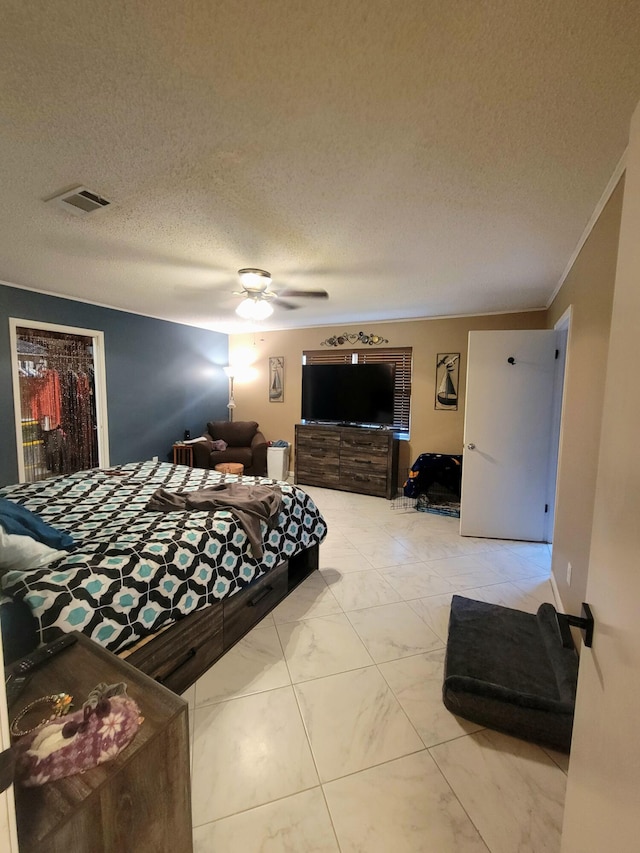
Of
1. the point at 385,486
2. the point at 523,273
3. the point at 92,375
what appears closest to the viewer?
the point at 523,273

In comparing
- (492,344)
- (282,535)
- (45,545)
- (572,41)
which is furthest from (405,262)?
(45,545)

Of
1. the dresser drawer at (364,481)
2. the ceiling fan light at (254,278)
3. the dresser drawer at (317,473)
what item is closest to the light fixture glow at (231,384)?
the dresser drawer at (317,473)

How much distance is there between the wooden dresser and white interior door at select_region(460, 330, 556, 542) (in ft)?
4.30

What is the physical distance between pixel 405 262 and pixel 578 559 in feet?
7.53

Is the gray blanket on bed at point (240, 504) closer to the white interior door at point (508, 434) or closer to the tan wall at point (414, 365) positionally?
Result: the white interior door at point (508, 434)

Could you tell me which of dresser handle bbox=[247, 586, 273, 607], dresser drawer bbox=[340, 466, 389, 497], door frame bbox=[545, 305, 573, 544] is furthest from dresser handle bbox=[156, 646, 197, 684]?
dresser drawer bbox=[340, 466, 389, 497]

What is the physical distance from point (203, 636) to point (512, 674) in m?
1.56

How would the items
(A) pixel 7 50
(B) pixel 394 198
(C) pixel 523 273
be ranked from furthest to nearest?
(C) pixel 523 273, (B) pixel 394 198, (A) pixel 7 50

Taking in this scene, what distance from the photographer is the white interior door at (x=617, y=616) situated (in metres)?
0.60

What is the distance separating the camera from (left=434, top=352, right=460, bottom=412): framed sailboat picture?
15.0 feet

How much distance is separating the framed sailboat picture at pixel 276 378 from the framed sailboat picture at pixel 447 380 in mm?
2517

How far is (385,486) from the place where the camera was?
4730 millimetres

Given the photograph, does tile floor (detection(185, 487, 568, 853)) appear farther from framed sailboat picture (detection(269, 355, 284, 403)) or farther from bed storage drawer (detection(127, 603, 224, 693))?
framed sailboat picture (detection(269, 355, 284, 403))

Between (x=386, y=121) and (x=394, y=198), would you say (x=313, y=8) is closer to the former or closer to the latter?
(x=386, y=121)
